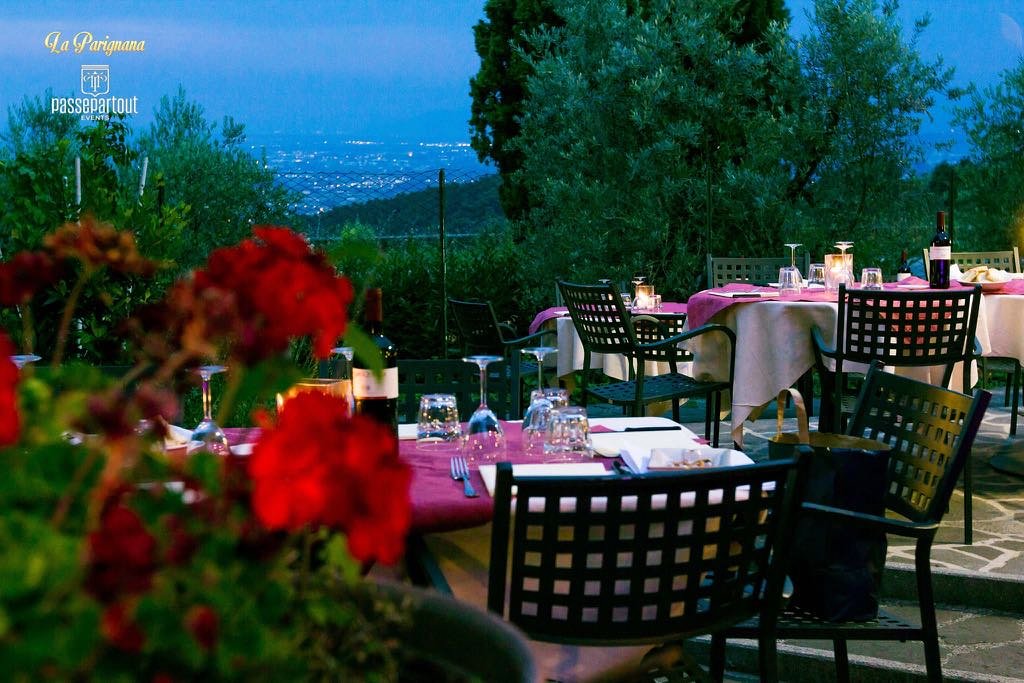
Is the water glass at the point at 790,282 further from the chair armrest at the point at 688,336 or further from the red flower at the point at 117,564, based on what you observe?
the red flower at the point at 117,564

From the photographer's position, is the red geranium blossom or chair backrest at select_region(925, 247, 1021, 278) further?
chair backrest at select_region(925, 247, 1021, 278)

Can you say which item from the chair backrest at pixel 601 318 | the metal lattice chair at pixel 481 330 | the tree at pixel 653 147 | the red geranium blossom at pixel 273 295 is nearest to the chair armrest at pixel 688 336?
the chair backrest at pixel 601 318

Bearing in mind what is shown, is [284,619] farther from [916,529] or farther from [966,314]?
[966,314]

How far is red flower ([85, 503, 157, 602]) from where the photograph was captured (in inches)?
26.2

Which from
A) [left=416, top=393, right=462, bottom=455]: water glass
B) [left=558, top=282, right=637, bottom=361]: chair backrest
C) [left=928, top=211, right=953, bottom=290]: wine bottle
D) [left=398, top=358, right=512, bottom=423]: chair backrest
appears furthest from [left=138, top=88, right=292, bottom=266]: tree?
[left=416, top=393, right=462, bottom=455]: water glass

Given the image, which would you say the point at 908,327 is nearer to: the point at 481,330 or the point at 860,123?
the point at 481,330

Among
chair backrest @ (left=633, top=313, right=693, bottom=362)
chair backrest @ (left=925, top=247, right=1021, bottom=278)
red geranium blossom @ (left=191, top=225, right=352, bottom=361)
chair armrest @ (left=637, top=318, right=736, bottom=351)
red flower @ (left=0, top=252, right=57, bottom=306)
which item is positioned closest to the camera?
red geranium blossom @ (left=191, top=225, right=352, bottom=361)

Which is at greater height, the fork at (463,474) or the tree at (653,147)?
the tree at (653,147)

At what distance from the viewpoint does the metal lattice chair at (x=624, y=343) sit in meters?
5.87

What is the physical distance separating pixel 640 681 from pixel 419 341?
7919 millimetres

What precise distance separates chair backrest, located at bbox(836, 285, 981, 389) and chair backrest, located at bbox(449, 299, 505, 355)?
2.02 meters

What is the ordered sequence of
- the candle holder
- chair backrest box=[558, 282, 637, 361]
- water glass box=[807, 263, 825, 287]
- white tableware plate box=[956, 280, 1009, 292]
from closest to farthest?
chair backrest box=[558, 282, 637, 361] → white tableware plate box=[956, 280, 1009, 292] → the candle holder → water glass box=[807, 263, 825, 287]

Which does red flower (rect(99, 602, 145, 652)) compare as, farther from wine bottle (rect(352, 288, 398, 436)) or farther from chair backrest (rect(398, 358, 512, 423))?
chair backrest (rect(398, 358, 512, 423))

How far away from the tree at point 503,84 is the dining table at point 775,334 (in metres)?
6.51
